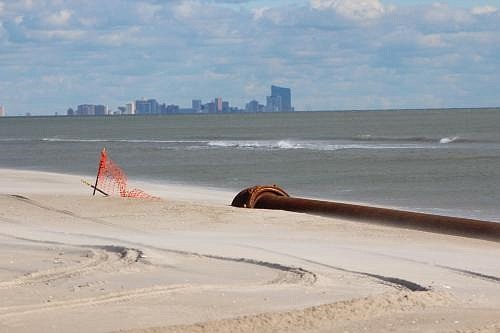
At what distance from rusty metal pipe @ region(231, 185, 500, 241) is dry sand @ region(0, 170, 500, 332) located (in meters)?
0.37

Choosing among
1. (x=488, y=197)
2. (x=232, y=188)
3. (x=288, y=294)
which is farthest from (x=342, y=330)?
(x=232, y=188)

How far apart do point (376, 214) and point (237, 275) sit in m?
7.25

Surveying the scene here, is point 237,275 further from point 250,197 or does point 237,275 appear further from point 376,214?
point 250,197

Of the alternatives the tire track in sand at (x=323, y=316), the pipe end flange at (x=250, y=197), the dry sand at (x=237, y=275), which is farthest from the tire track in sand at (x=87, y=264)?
the pipe end flange at (x=250, y=197)

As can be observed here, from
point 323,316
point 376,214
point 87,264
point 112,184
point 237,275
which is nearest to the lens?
point 323,316

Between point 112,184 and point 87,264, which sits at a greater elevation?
point 87,264

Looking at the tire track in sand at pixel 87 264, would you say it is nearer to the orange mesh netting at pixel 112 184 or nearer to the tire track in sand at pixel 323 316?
the tire track in sand at pixel 323 316

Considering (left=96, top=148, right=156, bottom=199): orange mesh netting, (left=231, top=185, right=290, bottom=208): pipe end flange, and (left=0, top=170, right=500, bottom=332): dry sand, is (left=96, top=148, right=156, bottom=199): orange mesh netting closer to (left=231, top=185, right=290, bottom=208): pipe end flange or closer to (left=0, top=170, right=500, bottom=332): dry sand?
(left=231, top=185, right=290, bottom=208): pipe end flange

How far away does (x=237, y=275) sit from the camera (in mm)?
10211

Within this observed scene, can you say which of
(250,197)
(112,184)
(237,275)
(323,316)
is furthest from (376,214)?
Answer: (112,184)

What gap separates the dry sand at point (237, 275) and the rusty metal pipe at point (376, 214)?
0.37 meters

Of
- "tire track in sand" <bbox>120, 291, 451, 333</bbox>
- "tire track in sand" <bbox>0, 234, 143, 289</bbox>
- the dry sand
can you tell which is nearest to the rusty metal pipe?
the dry sand

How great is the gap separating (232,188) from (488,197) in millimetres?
8090

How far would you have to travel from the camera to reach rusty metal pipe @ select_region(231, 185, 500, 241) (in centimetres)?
1493
